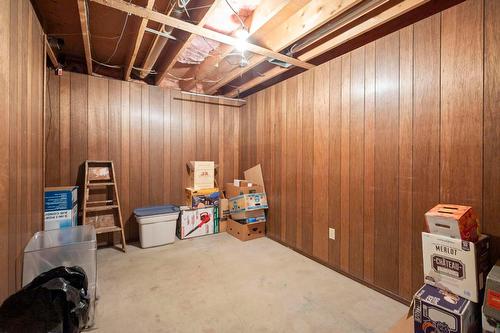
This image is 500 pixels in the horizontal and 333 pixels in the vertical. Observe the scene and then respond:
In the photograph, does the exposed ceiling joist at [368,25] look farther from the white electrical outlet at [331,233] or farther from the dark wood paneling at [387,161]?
the white electrical outlet at [331,233]

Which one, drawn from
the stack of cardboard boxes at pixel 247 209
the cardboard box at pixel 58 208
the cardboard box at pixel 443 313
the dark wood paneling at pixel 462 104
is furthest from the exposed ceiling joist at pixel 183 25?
the cardboard box at pixel 443 313

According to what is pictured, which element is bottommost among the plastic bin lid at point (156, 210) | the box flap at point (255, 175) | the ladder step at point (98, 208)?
the plastic bin lid at point (156, 210)

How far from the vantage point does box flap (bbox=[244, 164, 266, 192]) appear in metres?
3.63

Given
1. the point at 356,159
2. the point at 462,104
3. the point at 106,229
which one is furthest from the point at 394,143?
the point at 106,229

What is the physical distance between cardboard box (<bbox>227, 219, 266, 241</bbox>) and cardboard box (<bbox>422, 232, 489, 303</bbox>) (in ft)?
7.29

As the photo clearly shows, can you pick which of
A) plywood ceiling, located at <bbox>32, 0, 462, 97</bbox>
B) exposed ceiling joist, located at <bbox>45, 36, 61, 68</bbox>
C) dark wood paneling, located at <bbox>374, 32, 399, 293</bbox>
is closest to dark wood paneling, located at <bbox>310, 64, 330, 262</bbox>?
plywood ceiling, located at <bbox>32, 0, 462, 97</bbox>

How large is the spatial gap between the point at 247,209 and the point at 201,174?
94 centimetres

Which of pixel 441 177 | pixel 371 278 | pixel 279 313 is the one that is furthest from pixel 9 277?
pixel 441 177

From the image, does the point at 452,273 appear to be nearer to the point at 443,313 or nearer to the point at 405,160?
the point at 443,313

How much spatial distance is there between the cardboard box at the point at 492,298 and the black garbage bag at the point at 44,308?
7.12ft

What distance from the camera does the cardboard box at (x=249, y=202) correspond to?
3.31m

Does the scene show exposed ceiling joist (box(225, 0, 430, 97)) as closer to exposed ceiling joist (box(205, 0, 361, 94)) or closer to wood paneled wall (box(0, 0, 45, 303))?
exposed ceiling joist (box(205, 0, 361, 94))

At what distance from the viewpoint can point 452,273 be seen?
1358 mm

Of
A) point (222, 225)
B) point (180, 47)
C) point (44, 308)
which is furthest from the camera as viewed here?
point (222, 225)
